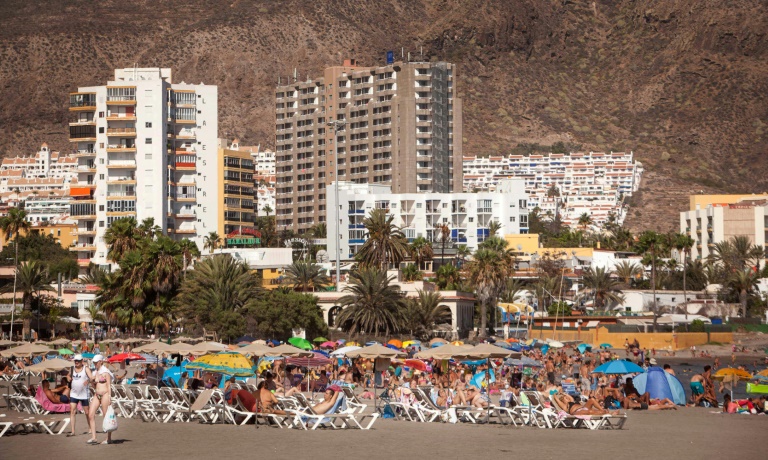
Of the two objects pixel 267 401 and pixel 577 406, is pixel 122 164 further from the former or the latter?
pixel 577 406

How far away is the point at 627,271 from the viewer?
412 ft

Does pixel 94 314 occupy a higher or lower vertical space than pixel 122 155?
lower

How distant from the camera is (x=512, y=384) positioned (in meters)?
46.5

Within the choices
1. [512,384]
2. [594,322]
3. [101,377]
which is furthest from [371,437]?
[594,322]

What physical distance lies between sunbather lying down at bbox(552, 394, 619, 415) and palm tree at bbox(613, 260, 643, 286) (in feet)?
316

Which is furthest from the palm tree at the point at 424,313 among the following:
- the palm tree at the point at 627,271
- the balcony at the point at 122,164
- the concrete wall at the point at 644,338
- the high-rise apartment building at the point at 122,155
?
the balcony at the point at 122,164

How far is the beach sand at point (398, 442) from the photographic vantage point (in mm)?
22562

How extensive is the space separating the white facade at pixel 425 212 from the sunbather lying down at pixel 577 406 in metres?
109

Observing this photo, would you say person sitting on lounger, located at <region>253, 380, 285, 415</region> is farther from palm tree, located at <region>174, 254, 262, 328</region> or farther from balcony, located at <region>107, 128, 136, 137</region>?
balcony, located at <region>107, 128, 136, 137</region>

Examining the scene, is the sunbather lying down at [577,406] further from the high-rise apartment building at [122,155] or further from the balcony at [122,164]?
the balcony at [122,164]

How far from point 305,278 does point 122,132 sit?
38179 mm

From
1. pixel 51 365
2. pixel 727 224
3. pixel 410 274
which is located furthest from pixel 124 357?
pixel 727 224

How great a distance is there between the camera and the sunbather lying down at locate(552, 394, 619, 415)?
92.4ft

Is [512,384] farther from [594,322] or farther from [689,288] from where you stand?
[689,288]
